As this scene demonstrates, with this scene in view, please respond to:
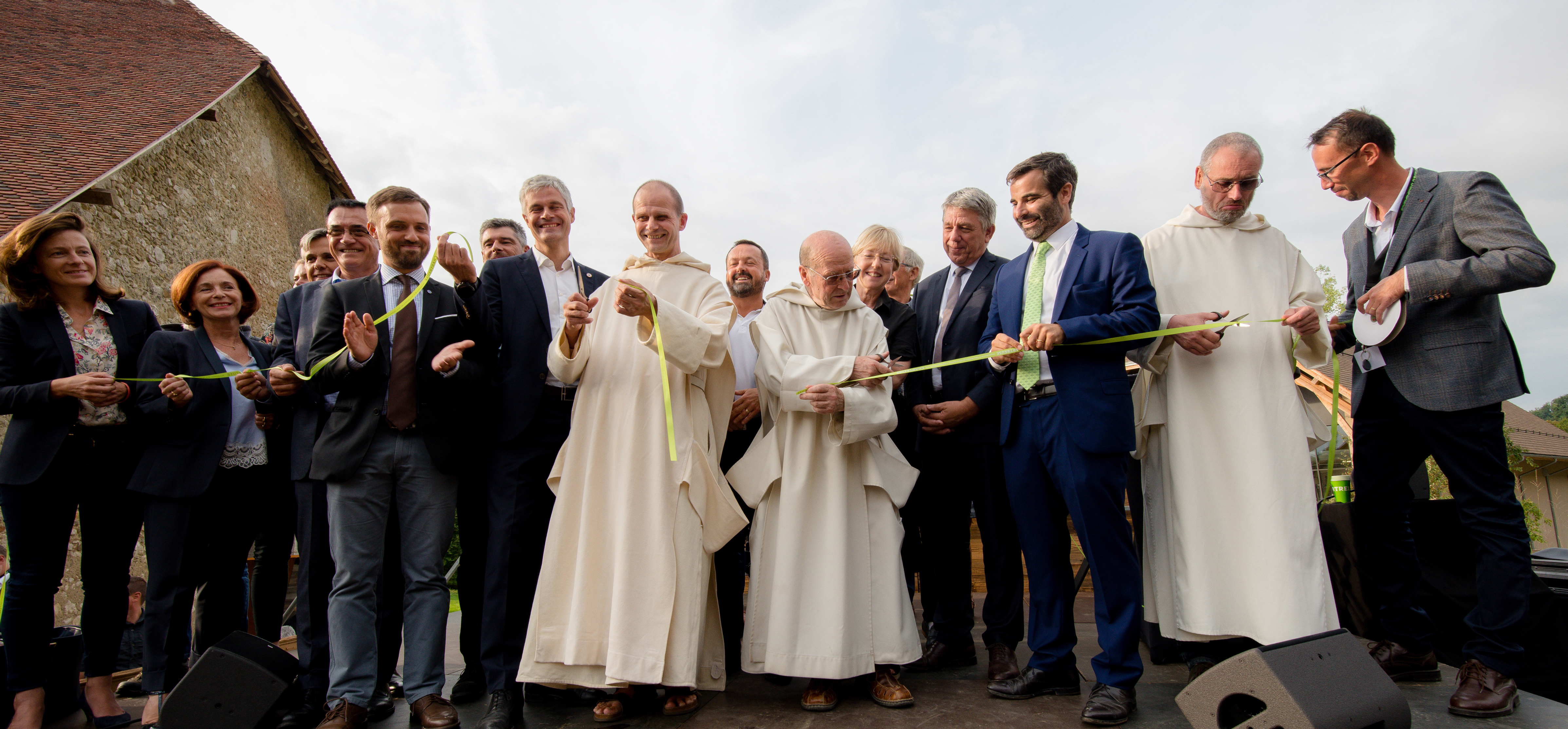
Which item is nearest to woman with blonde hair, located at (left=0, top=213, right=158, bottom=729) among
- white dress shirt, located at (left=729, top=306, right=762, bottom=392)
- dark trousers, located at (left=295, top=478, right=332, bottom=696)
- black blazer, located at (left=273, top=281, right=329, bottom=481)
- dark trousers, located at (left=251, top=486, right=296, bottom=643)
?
dark trousers, located at (left=251, top=486, right=296, bottom=643)

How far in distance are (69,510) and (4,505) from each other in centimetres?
21

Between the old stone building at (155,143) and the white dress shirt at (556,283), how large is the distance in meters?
10.5

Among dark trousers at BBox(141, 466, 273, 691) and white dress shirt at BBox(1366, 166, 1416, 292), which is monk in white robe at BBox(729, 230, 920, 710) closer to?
white dress shirt at BBox(1366, 166, 1416, 292)

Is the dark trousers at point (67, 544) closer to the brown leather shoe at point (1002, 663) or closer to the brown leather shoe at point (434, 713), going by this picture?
the brown leather shoe at point (434, 713)

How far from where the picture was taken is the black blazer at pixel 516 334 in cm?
349

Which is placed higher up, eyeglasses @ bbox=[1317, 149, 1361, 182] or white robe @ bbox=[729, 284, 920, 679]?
eyeglasses @ bbox=[1317, 149, 1361, 182]

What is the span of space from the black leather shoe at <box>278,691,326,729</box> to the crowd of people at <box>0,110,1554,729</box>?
1cm

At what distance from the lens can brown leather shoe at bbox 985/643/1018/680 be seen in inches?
135

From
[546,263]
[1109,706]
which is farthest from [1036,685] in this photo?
[546,263]

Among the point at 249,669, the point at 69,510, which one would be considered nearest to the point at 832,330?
the point at 249,669

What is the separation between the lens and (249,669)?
2912 mm

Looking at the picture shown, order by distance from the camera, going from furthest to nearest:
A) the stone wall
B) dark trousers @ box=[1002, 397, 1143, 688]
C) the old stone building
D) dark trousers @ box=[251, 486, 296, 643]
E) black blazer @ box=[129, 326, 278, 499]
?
the stone wall
the old stone building
dark trousers @ box=[251, 486, 296, 643]
black blazer @ box=[129, 326, 278, 499]
dark trousers @ box=[1002, 397, 1143, 688]

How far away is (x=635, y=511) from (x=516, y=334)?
102 cm

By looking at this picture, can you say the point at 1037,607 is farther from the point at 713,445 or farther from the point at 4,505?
the point at 4,505
